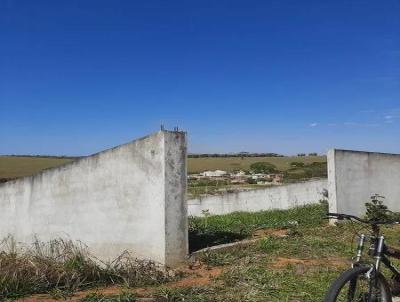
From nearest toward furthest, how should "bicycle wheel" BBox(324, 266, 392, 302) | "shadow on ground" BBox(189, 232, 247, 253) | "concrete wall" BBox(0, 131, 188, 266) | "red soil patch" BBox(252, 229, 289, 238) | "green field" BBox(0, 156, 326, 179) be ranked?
"bicycle wheel" BBox(324, 266, 392, 302)
"concrete wall" BBox(0, 131, 188, 266)
"shadow on ground" BBox(189, 232, 247, 253)
"red soil patch" BBox(252, 229, 289, 238)
"green field" BBox(0, 156, 326, 179)

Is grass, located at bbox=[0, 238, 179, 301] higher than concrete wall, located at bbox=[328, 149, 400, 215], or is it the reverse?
concrete wall, located at bbox=[328, 149, 400, 215]

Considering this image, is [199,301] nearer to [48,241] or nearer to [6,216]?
[48,241]

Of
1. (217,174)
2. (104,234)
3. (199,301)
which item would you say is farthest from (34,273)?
(217,174)

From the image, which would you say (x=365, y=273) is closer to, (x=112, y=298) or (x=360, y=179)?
(x=112, y=298)

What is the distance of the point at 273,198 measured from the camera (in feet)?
61.8

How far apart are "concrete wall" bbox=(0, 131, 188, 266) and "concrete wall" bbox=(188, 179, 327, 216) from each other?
10.4 m

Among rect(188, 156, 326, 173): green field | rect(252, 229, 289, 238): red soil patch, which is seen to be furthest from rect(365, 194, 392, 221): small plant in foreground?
rect(188, 156, 326, 173): green field

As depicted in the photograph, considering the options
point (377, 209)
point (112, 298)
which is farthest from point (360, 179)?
point (112, 298)


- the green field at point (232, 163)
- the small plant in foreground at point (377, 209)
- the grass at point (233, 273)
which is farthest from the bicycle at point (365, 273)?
the green field at point (232, 163)

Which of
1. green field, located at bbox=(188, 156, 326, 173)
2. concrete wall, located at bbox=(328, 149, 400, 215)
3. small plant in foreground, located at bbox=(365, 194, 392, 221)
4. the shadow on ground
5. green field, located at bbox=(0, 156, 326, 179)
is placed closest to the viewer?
the shadow on ground

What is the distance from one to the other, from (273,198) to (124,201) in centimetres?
1126

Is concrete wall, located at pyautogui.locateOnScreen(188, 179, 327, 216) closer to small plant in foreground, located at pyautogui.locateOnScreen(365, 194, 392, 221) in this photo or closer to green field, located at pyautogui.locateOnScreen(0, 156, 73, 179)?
small plant in foreground, located at pyautogui.locateOnScreen(365, 194, 392, 221)

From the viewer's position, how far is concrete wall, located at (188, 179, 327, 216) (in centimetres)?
1869

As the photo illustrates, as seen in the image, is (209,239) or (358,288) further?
(209,239)
